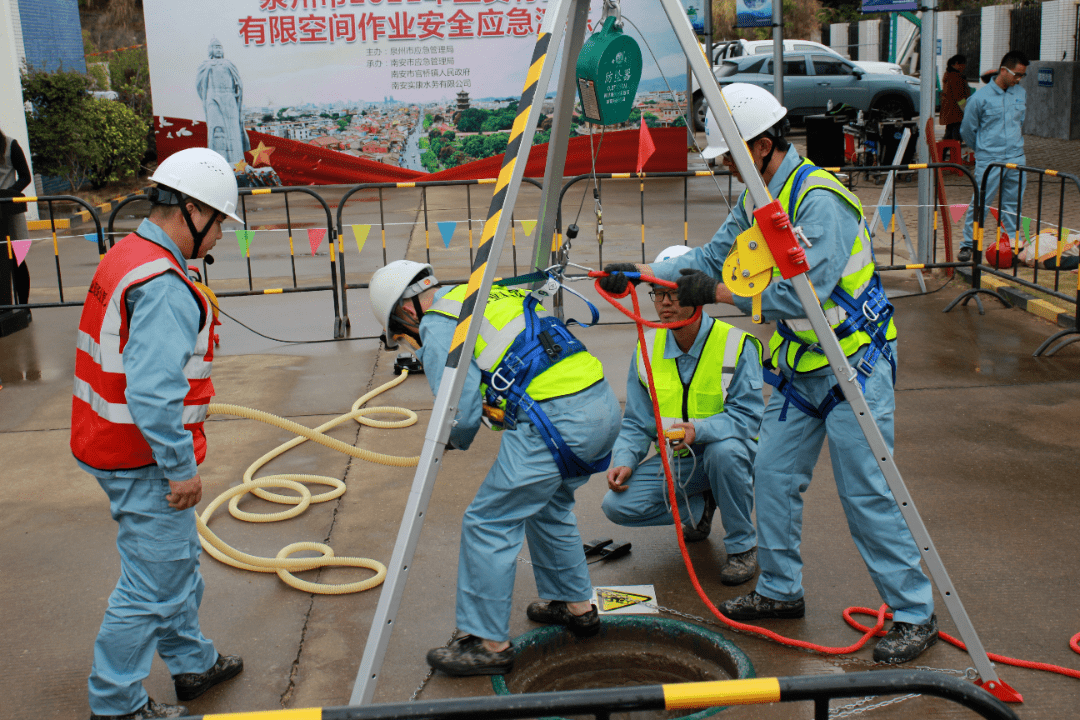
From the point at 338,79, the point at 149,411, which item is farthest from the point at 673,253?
the point at 338,79

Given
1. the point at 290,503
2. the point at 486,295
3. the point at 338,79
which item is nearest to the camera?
the point at 486,295

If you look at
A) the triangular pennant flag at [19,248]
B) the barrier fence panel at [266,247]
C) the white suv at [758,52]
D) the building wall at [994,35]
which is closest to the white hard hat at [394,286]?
the barrier fence panel at [266,247]

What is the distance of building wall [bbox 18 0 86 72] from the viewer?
1756cm

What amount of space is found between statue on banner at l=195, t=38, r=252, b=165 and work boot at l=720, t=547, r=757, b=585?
49.5 feet

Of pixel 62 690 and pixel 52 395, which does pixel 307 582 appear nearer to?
pixel 62 690

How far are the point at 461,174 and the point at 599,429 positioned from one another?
15.3 metres

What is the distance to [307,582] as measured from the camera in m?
4.31

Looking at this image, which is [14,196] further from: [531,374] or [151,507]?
[531,374]

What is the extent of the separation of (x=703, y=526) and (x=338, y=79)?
14757 mm

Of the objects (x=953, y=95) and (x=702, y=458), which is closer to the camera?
(x=702, y=458)

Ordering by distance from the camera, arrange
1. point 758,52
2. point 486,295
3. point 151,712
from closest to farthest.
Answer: point 486,295
point 151,712
point 758,52

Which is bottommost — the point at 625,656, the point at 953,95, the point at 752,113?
the point at 625,656

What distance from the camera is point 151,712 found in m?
3.36

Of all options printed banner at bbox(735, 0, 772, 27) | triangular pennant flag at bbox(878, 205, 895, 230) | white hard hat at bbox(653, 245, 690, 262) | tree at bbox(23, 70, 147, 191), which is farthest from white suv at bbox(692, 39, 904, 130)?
white hard hat at bbox(653, 245, 690, 262)
